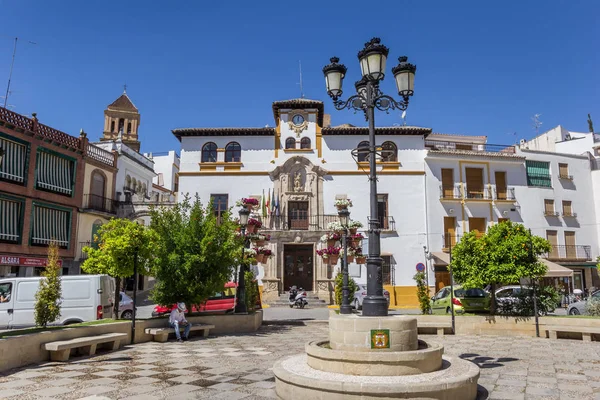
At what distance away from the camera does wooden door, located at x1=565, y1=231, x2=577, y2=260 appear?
1153 inches

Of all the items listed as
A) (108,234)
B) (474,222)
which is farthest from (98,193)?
(474,222)

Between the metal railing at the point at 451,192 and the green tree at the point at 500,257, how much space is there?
1461cm

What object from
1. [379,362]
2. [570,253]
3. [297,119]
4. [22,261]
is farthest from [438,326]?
[570,253]

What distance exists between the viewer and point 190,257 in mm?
13109

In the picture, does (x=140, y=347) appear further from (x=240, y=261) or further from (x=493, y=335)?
(x=493, y=335)

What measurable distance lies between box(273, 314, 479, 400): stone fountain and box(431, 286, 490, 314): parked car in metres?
11.7

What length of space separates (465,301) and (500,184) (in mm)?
14011

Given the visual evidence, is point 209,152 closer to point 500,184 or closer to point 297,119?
point 297,119

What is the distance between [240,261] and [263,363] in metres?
6.13

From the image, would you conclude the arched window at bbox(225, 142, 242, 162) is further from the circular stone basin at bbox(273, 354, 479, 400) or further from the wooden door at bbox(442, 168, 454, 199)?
the circular stone basin at bbox(273, 354, 479, 400)

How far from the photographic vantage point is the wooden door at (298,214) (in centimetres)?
2786

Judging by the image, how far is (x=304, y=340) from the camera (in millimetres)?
12383

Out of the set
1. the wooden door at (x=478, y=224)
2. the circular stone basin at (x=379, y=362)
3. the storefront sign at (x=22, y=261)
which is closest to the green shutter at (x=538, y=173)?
the wooden door at (x=478, y=224)

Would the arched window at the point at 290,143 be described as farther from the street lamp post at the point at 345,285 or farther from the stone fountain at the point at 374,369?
the stone fountain at the point at 374,369
